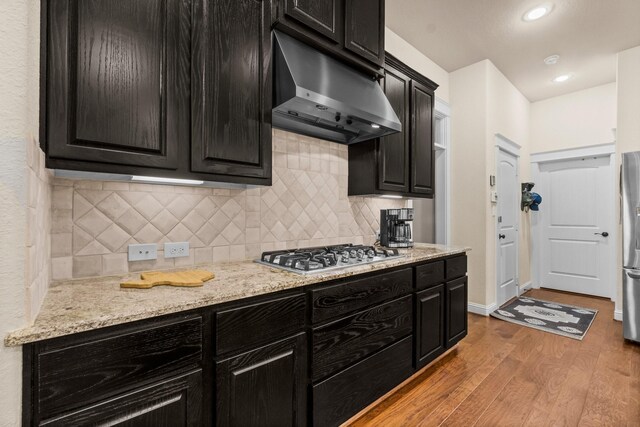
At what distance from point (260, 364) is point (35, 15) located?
147cm

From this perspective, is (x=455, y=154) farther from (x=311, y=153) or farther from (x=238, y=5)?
(x=238, y=5)

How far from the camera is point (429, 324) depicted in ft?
7.34

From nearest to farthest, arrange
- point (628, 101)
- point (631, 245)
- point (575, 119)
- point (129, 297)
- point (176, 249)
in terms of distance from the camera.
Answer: point (129, 297)
point (176, 249)
point (631, 245)
point (628, 101)
point (575, 119)

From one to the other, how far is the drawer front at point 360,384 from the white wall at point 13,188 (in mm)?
1110

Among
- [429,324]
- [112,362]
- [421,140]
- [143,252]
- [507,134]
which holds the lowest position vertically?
[429,324]

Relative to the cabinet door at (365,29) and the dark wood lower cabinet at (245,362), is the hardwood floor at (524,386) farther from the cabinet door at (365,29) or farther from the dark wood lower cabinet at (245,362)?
the cabinet door at (365,29)

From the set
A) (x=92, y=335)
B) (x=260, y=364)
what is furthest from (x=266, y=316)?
(x=92, y=335)

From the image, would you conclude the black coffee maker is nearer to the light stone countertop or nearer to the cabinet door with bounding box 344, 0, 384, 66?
the light stone countertop

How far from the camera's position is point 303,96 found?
5.10 feet

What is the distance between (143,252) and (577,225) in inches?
228

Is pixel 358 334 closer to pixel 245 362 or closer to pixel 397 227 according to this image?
pixel 245 362

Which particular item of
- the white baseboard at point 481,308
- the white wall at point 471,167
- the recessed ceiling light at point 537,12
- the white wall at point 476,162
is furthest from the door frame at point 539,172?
the recessed ceiling light at point 537,12

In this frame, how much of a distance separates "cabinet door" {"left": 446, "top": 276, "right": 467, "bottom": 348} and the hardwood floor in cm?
20

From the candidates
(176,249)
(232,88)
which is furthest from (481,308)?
(232,88)
